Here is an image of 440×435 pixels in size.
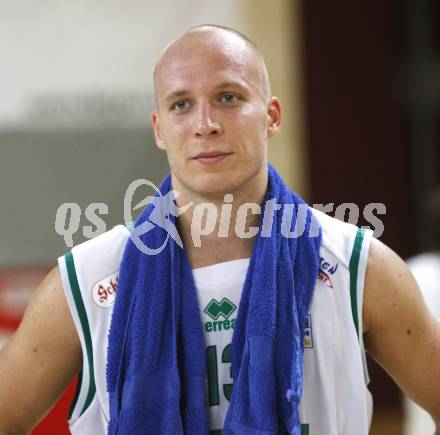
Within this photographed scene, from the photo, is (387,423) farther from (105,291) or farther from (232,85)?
(232,85)

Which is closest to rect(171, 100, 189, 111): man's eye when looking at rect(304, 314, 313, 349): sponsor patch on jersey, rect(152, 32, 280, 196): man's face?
rect(152, 32, 280, 196): man's face

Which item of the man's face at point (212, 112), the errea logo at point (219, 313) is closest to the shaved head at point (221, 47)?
the man's face at point (212, 112)

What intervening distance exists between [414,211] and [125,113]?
166 cm

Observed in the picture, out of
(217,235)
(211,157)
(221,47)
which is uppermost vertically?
(221,47)

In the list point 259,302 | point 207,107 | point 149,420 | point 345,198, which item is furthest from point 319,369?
point 345,198

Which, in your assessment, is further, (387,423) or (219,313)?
(387,423)

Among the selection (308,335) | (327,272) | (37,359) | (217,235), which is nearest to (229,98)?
(217,235)

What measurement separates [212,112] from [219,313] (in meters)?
0.44

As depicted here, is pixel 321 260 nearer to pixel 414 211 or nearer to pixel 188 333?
pixel 188 333

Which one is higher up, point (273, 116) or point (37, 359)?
point (273, 116)

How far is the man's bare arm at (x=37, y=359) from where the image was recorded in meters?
1.98

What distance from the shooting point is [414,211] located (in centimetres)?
477

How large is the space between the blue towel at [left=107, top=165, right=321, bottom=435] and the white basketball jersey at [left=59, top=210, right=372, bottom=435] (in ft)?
0.15

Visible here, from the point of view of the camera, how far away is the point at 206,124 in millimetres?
1913
